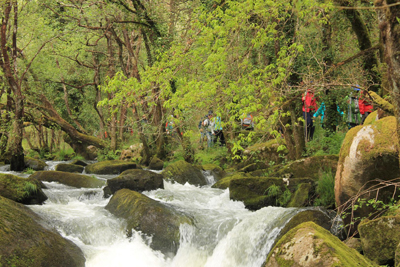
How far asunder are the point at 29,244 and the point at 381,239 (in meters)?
5.37

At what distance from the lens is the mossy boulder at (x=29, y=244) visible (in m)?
5.47

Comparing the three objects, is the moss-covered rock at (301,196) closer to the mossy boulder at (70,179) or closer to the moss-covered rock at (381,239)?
the moss-covered rock at (381,239)

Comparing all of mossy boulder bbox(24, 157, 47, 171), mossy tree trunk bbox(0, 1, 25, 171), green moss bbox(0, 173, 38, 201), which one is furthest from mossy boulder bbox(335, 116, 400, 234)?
mossy boulder bbox(24, 157, 47, 171)

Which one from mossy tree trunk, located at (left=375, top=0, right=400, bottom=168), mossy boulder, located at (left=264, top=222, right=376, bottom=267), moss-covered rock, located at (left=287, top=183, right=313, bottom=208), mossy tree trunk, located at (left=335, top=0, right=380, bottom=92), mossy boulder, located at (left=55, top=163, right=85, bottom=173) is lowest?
mossy boulder, located at (left=55, top=163, right=85, bottom=173)

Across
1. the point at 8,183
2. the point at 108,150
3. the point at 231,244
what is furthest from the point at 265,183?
the point at 108,150

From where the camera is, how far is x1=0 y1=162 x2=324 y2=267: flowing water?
21.5 feet

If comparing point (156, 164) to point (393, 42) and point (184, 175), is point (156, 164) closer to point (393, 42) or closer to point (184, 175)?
point (184, 175)

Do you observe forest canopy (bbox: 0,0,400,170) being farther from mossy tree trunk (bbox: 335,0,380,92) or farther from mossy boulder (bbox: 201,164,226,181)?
mossy boulder (bbox: 201,164,226,181)

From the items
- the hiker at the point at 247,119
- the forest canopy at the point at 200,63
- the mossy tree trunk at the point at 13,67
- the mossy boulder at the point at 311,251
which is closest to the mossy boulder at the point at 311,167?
the forest canopy at the point at 200,63

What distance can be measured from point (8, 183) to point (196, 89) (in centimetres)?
493

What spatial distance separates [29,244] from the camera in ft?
19.0

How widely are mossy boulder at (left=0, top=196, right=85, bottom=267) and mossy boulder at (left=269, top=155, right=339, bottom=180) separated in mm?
5440

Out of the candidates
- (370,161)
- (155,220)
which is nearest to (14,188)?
(155,220)

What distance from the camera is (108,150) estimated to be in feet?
65.0
